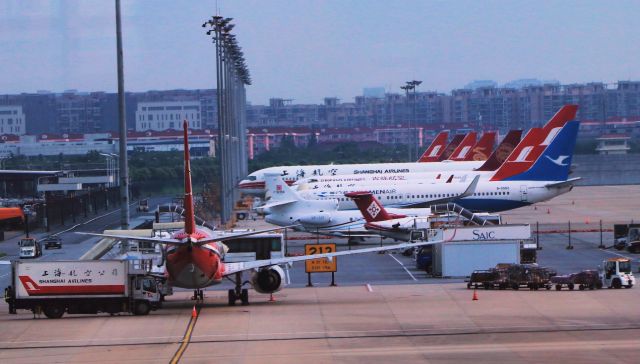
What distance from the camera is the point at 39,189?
137 meters

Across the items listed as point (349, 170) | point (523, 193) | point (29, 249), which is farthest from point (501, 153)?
point (29, 249)

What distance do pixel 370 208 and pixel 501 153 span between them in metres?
47.1

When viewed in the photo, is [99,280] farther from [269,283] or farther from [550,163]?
[550,163]

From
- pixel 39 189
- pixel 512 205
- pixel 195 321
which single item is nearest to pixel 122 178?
pixel 195 321

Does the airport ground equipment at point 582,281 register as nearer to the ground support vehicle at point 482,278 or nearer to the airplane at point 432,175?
the ground support vehicle at point 482,278

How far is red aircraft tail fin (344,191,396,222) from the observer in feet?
264

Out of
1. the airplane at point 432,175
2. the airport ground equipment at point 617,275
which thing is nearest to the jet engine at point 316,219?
the airplane at point 432,175

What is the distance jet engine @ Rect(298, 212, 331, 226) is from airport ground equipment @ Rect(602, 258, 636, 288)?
34759 millimetres

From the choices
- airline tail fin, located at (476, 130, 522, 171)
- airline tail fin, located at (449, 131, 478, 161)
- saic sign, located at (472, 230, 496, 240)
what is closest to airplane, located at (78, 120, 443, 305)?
saic sign, located at (472, 230, 496, 240)

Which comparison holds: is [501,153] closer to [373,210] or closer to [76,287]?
[373,210]

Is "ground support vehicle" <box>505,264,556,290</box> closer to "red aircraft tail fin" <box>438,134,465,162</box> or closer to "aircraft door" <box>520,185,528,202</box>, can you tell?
"aircraft door" <box>520,185,528,202</box>

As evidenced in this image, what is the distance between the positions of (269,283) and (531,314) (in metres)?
11.2

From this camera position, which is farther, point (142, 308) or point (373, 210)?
point (373, 210)

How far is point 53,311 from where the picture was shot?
45719mm
